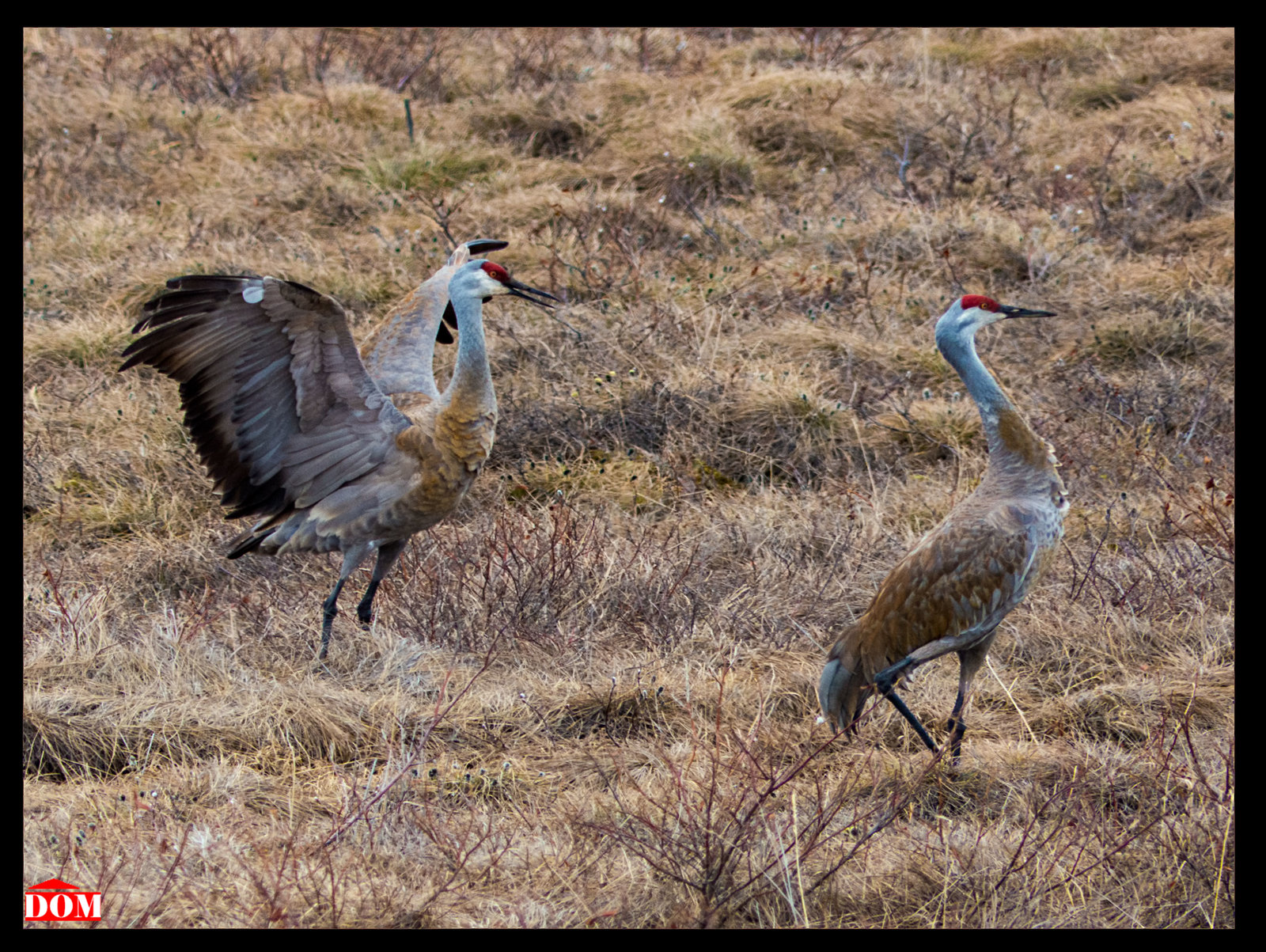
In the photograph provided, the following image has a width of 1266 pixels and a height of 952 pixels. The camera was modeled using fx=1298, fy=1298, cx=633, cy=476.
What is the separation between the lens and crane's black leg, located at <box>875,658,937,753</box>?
3945mm

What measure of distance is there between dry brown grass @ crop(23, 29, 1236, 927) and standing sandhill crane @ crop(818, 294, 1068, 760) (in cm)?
22

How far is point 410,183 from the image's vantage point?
29.3ft

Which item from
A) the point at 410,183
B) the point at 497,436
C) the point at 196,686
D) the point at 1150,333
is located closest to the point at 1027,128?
the point at 1150,333

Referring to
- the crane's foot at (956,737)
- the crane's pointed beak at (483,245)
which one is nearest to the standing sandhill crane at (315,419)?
the crane's pointed beak at (483,245)

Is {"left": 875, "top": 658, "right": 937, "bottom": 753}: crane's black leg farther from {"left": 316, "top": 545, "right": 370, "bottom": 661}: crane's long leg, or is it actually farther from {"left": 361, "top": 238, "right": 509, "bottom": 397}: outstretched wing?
{"left": 361, "top": 238, "right": 509, "bottom": 397}: outstretched wing

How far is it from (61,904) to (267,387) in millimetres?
2109

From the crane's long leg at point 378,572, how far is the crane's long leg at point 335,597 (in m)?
0.07

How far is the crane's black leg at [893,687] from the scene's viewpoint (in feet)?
12.9

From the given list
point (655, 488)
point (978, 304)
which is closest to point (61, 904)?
point (978, 304)

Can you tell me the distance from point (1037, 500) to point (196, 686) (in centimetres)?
275

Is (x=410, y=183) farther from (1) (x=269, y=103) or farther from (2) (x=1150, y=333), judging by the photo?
(2) (x=1150, y=333)

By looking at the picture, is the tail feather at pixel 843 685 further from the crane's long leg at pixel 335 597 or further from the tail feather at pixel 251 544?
the tail feather at pixel 251 544

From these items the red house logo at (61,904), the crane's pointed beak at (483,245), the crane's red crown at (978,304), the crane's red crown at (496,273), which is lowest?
the red house logo at (61,904)

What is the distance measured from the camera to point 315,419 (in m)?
4.77
